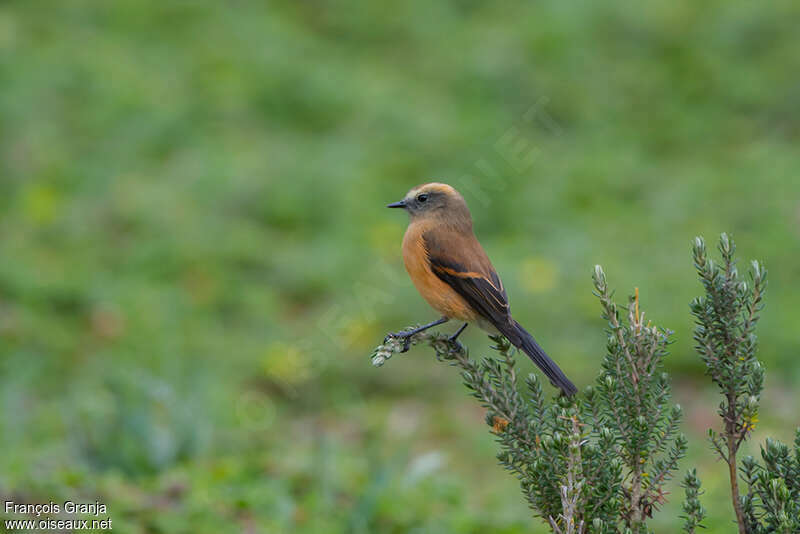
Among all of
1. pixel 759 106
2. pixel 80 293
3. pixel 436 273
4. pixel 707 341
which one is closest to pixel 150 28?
pixel 80 293

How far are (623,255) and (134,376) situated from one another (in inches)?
166

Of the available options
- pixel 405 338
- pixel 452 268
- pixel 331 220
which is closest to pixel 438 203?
pixel 452 268

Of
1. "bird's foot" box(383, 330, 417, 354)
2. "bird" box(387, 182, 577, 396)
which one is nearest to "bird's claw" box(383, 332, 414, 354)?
"bird's foot" box(383, 330, 417, 354)

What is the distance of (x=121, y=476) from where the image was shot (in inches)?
191

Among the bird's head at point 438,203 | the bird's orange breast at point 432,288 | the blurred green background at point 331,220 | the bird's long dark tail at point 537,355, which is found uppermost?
the blurred green background at point 331,220

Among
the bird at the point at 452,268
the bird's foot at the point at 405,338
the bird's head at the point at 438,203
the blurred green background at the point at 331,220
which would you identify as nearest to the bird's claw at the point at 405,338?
the bird's foot at the point at 405,338

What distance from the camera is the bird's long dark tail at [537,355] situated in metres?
2.85

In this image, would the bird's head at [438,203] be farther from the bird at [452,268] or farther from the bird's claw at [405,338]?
the bird's claw at [405,338]

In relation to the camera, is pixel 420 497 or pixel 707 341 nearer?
pixel 707 341

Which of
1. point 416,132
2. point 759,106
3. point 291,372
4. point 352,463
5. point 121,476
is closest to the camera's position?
point 121,476

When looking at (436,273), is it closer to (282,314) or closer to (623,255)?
(282,314)

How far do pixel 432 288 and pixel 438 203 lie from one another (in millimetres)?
415

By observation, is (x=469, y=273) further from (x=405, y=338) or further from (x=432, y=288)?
(x=405, y=338)

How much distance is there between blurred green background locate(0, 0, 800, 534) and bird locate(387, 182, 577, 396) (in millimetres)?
1350
